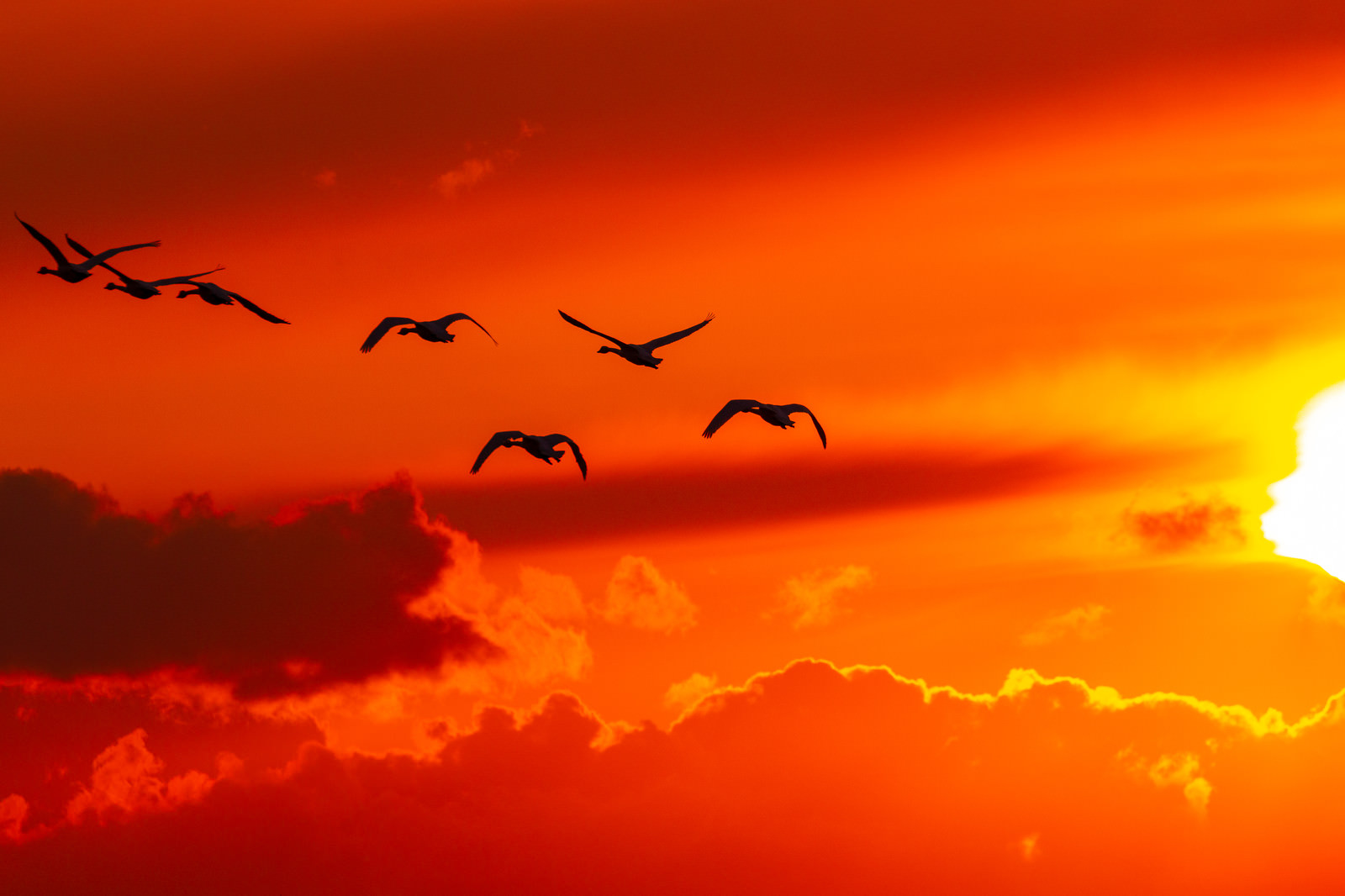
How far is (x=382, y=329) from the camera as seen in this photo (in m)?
105

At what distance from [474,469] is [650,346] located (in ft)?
51.4

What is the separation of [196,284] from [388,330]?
11.9 metres

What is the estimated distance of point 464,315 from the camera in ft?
375

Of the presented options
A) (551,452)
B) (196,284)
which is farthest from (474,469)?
(196,284)

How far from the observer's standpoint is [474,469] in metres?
108

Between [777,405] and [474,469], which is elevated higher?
[777,405]

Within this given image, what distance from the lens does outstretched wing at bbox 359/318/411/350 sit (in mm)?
96631

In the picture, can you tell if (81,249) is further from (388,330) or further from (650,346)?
(650,346)

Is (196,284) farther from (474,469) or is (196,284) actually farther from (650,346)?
(650,346)

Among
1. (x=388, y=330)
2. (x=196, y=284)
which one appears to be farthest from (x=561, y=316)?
(x=196, y=284)

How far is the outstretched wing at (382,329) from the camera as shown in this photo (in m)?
96.6

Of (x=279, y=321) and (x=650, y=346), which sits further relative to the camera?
(x=650, y=346)

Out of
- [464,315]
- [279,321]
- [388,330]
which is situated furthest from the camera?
[464,315]

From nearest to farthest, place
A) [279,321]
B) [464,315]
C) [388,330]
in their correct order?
[279,321], [388,330], [464,315]
